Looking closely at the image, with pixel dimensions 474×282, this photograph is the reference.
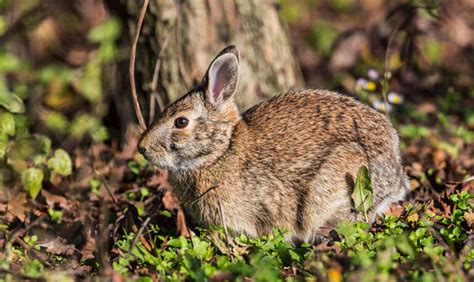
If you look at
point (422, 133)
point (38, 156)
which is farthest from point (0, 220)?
point (422, 133)

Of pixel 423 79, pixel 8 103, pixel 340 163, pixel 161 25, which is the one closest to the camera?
pixel 340 163

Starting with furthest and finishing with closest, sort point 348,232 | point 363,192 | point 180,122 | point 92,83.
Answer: point 92,83
point 180,122
point 363,192
point 348,232

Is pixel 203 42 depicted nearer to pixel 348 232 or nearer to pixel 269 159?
pixel 269 159

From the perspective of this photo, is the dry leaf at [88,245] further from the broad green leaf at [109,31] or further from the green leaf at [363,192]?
the broad green leaf at [109,31]

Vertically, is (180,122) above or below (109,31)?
below

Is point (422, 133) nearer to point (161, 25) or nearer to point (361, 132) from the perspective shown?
point (361, 132)

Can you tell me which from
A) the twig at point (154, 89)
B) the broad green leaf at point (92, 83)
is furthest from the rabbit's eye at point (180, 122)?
the broad green leaf at point (92, 83)

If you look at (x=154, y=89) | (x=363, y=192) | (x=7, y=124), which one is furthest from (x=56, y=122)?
(x=363, y=192)
